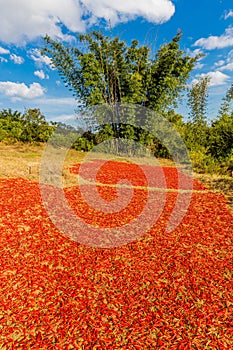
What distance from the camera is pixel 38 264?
3.73 metres

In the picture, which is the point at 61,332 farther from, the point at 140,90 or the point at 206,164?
the point at 140,90

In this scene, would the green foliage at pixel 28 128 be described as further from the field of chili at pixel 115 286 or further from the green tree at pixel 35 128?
the field of chili at pixel 115 286

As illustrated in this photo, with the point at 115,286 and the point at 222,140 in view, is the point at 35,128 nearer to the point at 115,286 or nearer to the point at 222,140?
the point at 222,140

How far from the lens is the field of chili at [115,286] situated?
261 cm

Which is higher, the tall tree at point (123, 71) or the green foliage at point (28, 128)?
the tall tree at point (123, 71)

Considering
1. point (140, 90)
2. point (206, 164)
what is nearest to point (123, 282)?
point (206, 164)

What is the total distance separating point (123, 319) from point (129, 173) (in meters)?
7.50

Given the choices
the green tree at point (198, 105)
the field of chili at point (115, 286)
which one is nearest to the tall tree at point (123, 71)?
the green tree at point (198, 105)

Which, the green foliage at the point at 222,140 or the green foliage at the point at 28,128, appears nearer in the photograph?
the green foliage at the point at 222,140

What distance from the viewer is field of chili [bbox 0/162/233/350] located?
2609 millimetres

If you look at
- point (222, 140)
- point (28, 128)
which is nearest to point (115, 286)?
point (222, 140)

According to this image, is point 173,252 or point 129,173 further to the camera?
point 129,173

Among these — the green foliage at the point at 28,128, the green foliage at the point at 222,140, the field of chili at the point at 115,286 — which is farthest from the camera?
the green foliage at the point at 28,128

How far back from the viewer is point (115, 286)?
11.1 feet
